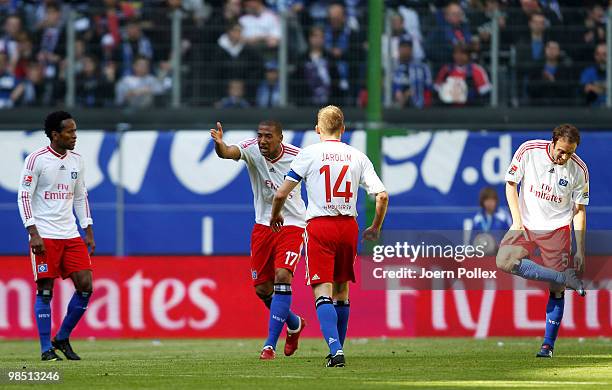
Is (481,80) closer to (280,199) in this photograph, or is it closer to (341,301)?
(341,301)

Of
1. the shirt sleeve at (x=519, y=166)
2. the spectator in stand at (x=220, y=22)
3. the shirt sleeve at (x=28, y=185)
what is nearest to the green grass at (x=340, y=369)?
the shirt sleeve at (x=28, y=185)

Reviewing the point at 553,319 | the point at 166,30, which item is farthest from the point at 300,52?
the point at 553,319

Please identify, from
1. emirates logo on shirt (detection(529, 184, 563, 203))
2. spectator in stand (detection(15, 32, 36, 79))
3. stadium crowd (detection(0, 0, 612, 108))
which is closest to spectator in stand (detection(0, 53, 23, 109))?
stadium crowd (detection(0, 0, 612, 108))

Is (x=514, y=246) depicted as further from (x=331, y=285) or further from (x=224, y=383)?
(x=224, y=383)

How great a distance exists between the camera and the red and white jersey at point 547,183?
12547 mm

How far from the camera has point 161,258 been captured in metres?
17.2

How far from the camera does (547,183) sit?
1255 centimetres

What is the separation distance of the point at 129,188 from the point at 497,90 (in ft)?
18.3

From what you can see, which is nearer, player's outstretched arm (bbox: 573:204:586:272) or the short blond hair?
the short blond hair

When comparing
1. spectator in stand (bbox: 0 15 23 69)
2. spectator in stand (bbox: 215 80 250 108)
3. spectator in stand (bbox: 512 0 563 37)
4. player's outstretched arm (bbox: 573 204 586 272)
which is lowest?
player's outstretched arm (bbox: 573 204 586 272)

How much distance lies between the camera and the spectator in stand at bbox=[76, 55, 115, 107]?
21.2m

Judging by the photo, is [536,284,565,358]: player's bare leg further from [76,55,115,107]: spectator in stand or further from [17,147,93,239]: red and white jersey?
[76,55,115,107]: spectator in stand

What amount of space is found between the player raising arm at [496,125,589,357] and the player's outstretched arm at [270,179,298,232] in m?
2.30

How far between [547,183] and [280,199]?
2778mm
